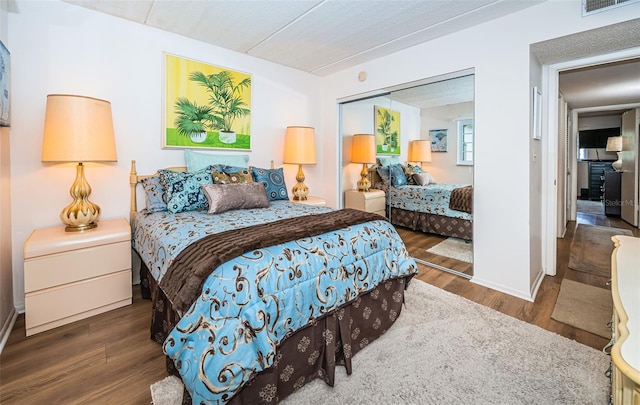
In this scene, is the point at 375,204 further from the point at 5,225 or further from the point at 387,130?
the point at 5,225

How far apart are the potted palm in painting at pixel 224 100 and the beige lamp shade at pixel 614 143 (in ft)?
27.4

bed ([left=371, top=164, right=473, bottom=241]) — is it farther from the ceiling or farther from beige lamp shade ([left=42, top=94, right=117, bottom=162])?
beige lamp shade ([left=42, top=94, right=117, bottom=162])

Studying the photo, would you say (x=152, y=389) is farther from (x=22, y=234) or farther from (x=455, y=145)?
(x=455, y=145)

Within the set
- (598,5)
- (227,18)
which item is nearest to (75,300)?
(227,18)

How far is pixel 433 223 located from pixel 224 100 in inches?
111

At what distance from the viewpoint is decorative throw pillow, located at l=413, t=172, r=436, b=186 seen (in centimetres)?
343

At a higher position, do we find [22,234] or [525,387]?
[22,234]

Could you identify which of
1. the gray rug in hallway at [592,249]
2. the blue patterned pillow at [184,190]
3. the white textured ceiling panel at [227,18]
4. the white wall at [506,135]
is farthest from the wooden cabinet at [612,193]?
the blue patterned pillow at [184,190]

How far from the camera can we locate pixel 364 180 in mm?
4098

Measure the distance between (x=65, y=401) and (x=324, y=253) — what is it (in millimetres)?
1455

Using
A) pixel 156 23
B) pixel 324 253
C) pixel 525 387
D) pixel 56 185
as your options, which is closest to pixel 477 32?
pixel 324 253

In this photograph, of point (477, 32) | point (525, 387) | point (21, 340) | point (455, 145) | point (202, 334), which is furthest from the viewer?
point (455, 145)

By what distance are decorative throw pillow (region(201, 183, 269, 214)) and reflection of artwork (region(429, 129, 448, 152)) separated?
1999mm

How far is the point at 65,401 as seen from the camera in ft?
4.65
